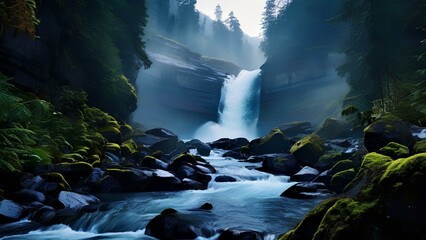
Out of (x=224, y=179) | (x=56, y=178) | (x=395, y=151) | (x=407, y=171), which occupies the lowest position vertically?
(x=56, y=178)

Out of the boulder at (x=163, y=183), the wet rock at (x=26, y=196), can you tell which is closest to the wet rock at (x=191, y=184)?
the boulder at (x=163, y=183)

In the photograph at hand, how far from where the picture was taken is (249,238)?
6.55 metres

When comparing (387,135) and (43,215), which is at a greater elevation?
(387,135)

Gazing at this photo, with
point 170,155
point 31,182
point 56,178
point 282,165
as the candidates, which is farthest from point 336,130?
point 31,182

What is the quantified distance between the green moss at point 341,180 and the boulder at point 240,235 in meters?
5.90

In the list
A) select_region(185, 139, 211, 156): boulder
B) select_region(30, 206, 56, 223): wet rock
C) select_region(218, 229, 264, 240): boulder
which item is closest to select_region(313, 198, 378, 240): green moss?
select_region(218, 229, 264, 240): boulder

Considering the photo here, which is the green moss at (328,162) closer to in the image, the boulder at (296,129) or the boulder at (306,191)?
the boulder at (306,191)

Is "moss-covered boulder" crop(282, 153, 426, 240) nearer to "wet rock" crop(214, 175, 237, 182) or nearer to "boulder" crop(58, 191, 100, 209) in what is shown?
"boulder" crop(58, 191, 100, 209)

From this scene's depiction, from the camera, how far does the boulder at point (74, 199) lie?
972cm

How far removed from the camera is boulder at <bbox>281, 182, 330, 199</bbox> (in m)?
11.5

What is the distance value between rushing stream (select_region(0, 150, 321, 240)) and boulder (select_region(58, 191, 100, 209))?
1.91 feet

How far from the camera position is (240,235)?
21.9ft

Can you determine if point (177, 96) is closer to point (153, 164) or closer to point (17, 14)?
point (153, 164)

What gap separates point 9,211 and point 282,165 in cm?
1285
